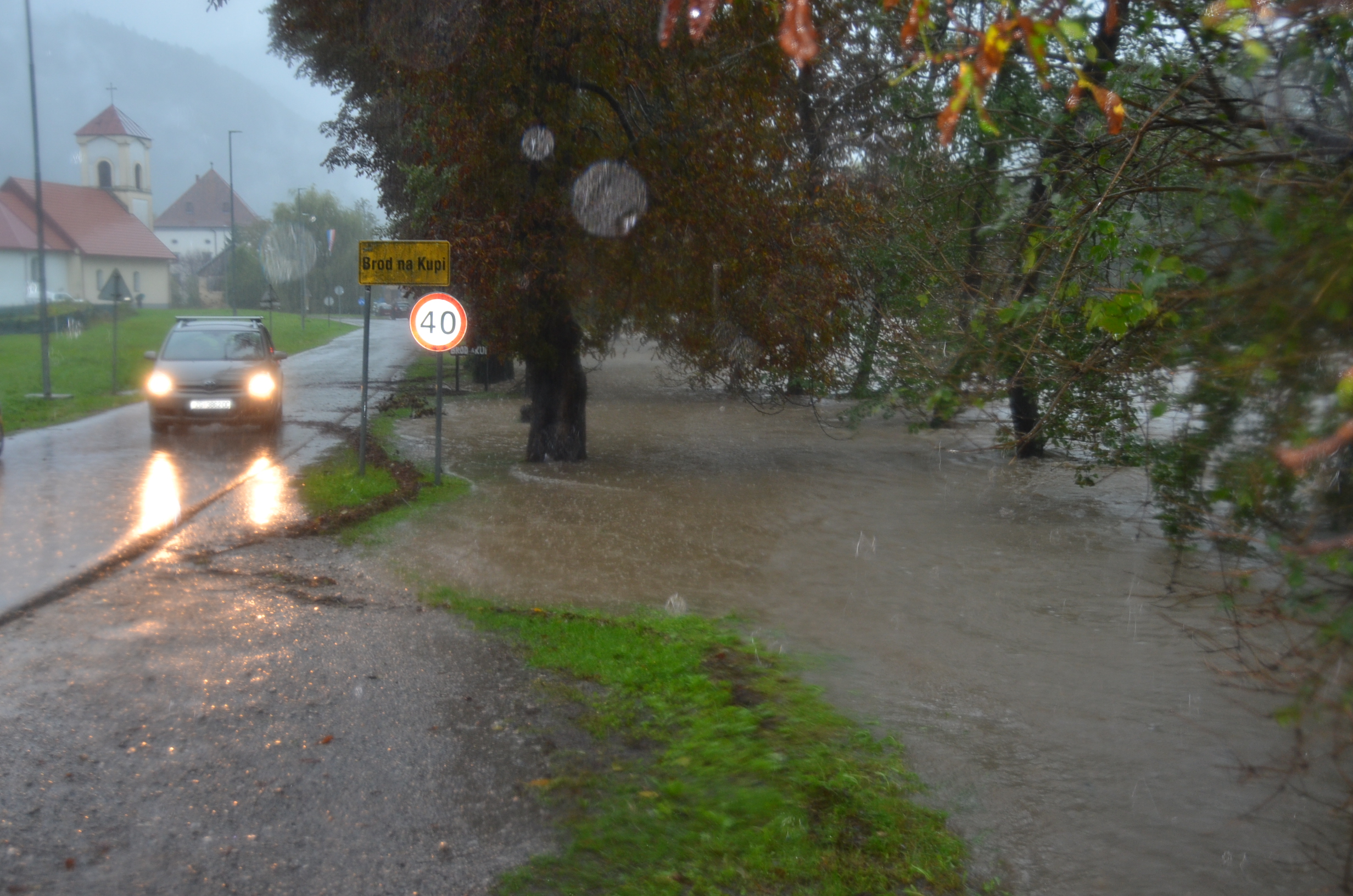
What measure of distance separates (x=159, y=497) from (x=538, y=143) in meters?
5.53

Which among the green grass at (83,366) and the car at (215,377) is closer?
the car at (215,377)

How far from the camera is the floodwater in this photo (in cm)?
466

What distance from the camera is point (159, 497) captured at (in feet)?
38.2

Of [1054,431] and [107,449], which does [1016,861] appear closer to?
[1054,431]

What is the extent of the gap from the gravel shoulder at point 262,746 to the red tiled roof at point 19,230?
2540 inches

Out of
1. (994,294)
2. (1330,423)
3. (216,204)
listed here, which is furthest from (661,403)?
(216,204)

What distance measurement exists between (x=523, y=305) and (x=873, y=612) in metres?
6.40

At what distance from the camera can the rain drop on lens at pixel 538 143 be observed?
12531 millimetres

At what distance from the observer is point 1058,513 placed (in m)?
13.5

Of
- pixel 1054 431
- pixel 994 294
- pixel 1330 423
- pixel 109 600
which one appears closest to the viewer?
pixel 1330 423

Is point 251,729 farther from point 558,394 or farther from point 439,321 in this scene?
point 558,394

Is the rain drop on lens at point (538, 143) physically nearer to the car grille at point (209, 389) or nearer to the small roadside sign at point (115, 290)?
the car grille at point (209, 389)

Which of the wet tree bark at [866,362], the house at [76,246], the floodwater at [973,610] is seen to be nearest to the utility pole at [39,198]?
the floodwater at [973,610]

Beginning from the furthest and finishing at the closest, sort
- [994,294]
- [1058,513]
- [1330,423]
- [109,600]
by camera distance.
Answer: [1058,513], [109,600], [994,294], [1330,423]
